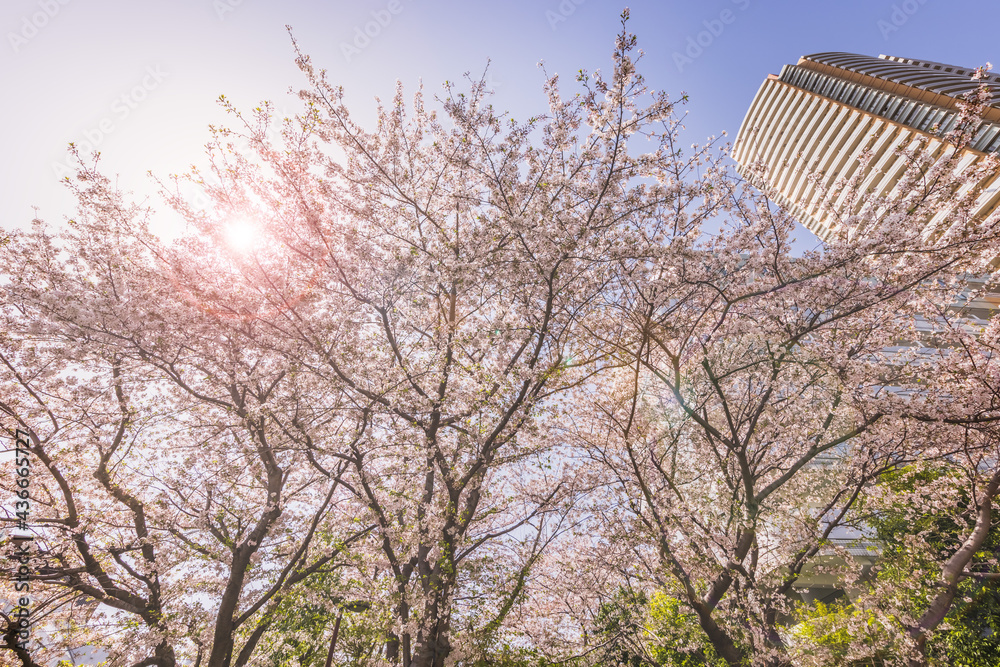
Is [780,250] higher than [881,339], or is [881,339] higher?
[780,250]

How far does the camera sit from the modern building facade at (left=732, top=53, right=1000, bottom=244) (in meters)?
24.4

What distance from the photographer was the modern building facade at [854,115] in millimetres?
24375

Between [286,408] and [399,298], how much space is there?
3140 millimetres

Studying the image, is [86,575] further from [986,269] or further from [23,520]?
[986,269]

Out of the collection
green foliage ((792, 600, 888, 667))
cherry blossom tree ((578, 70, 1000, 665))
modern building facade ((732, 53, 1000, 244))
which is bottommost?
green foliage ((792, 600, 888, 667))

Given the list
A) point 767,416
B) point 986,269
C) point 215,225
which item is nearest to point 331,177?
point 215,225

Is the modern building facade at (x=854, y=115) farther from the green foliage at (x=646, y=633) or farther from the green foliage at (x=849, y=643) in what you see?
the green foliage at (x=646, y=633)

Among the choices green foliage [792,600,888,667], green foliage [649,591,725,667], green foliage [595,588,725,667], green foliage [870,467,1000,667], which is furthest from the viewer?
green foliage [649,591,725,667]

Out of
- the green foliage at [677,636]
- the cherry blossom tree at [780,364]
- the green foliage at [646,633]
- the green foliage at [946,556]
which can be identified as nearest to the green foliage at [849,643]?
the cherry blossom tree at [780,364]

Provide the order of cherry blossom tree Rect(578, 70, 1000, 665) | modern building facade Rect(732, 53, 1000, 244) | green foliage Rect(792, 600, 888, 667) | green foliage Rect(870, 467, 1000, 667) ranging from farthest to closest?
modern building facade Rect(732, 53, 1000, 244) < green foliage Rect(870, 467, 1000, 667) < green foliage Rect(792, 600, 888, 667) < cherry blossom tree Rect(578, 70, 1000, 665)

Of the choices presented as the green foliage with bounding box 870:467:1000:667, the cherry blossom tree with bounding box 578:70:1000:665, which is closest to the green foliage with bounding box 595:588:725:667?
the cherry blossom tree with bounding box 578:70:1000:665

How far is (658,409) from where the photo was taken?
1170 centimetres

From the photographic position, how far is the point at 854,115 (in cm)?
3456

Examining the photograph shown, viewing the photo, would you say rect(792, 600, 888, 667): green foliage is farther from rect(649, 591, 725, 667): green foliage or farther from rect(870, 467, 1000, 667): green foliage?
rect(649, 591, 725, 667): green foliage
